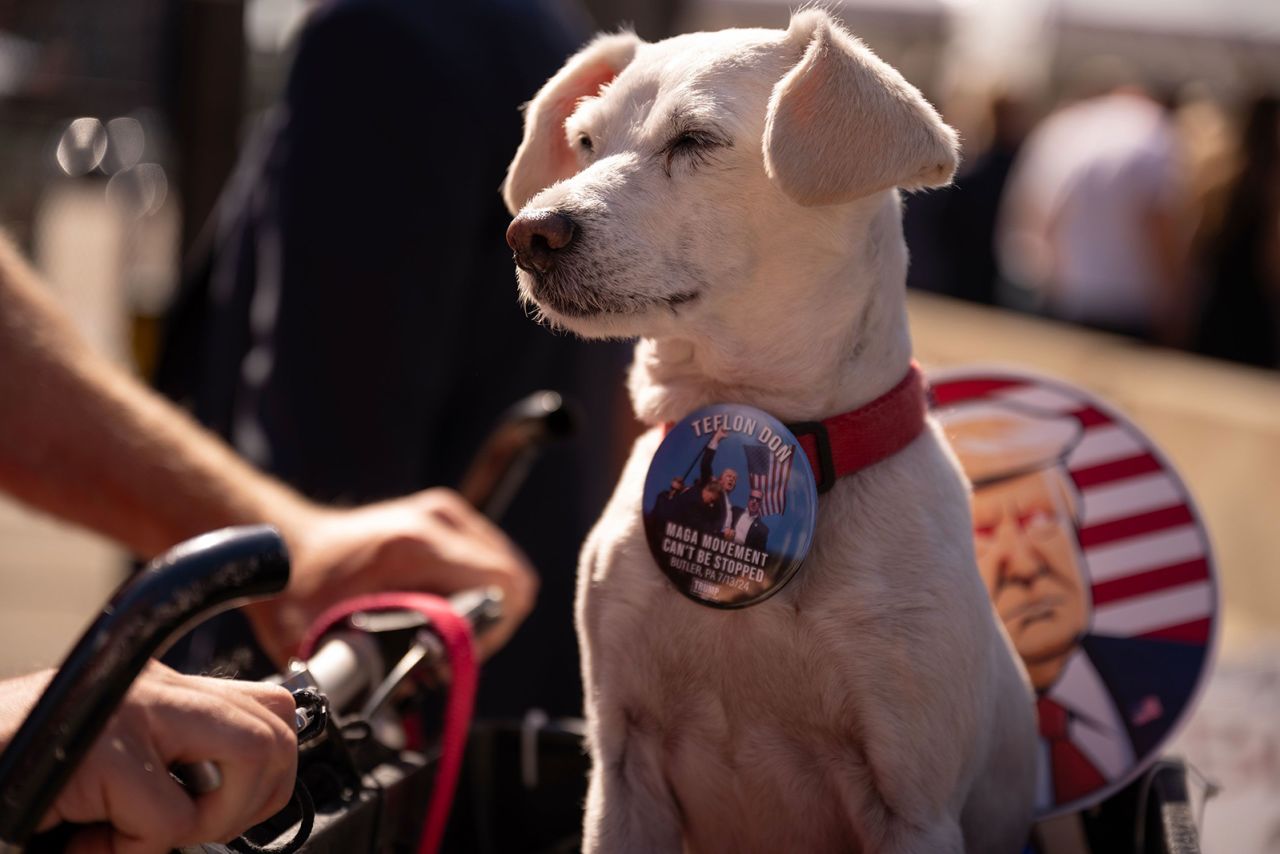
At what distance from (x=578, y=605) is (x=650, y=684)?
0.36 ft

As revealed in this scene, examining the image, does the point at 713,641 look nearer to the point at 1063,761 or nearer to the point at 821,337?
the point at 821,337

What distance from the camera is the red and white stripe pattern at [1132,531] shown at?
4.79 feet

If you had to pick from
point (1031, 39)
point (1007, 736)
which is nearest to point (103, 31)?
point (1007, 736)

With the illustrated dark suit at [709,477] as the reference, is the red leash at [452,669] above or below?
below

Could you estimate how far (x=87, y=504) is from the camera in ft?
5.92

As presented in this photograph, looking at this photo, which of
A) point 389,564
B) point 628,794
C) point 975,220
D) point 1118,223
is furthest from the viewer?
point 975,220

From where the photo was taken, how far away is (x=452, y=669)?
1.46 m

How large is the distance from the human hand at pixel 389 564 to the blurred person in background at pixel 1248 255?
6549 mm

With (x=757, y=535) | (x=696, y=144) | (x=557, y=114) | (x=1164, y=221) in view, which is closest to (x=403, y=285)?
(x=557, y=114)

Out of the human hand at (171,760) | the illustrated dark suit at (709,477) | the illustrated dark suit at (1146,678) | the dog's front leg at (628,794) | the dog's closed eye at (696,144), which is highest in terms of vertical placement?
the dog's closed eye at (696,144)

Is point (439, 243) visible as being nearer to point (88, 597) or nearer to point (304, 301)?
point (304, 301)

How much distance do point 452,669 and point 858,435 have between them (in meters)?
0.53

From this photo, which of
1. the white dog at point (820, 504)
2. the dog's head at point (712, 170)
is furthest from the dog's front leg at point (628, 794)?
the dog's head at point (712, 170)

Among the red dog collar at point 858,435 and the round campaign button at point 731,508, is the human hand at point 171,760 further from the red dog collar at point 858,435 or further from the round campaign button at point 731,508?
the red dog collar at point 858,435
